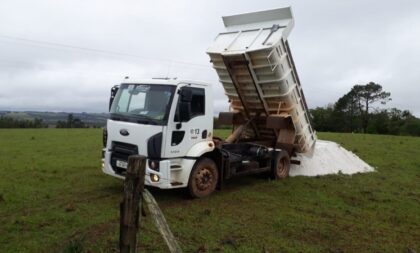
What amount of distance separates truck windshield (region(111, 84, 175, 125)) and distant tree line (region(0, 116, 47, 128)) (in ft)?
101

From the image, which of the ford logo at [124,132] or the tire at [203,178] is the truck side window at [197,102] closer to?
the tire at [203,178]

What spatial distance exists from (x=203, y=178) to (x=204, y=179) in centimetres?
4

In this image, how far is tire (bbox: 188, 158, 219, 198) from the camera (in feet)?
27.5

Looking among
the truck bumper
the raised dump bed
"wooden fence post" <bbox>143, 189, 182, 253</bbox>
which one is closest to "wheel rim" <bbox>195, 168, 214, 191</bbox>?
the truck bumper

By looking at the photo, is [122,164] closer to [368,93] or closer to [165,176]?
[165,176]

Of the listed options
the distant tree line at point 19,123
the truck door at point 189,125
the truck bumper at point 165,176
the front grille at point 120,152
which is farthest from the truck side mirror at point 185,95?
the distant tree line at point 19,123

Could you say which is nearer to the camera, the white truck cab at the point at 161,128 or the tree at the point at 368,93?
the white truck cab at the point at 161,128

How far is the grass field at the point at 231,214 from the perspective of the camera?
6.00 meters

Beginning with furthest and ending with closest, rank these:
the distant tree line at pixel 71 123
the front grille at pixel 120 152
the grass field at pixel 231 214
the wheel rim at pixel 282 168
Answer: the distant tree line at pixel 71 123
the wheel rim at pixel 282 168
the front grille at pixel 120 152
the grass field at pixel 231 214

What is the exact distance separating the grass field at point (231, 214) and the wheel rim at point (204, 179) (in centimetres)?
39

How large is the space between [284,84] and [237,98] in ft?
5.93

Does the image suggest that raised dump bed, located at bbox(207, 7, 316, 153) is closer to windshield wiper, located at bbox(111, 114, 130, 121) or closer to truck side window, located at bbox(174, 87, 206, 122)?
truck side window, located at bbox(174, 87, 206, 122)

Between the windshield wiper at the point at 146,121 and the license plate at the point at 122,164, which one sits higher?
the windshield wiper at the point at 146,121

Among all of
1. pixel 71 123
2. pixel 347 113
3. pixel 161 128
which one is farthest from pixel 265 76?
pixel 347 113
